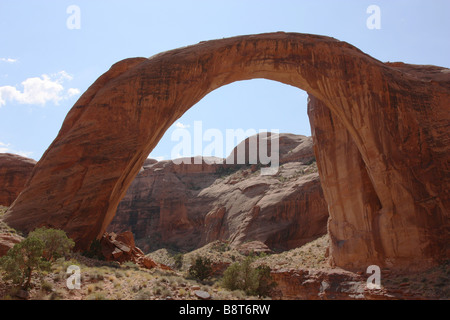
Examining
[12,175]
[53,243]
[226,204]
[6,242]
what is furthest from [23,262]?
[226,204]

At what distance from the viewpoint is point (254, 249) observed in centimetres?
2867

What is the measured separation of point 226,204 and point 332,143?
67.1ft

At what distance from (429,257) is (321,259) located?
7532 mm

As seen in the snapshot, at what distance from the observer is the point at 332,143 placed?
20.7 m

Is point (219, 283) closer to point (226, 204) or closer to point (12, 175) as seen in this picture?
point (226, 204)

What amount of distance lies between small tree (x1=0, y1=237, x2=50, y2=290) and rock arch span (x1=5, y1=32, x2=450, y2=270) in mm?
4906

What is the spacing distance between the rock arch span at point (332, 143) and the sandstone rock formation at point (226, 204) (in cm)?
1115

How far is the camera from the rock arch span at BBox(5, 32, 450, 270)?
15.2 meters

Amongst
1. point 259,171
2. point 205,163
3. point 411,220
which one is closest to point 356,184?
point 411,220

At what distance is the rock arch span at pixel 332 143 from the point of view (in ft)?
49.9

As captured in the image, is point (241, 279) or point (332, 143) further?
point (332, 143)
